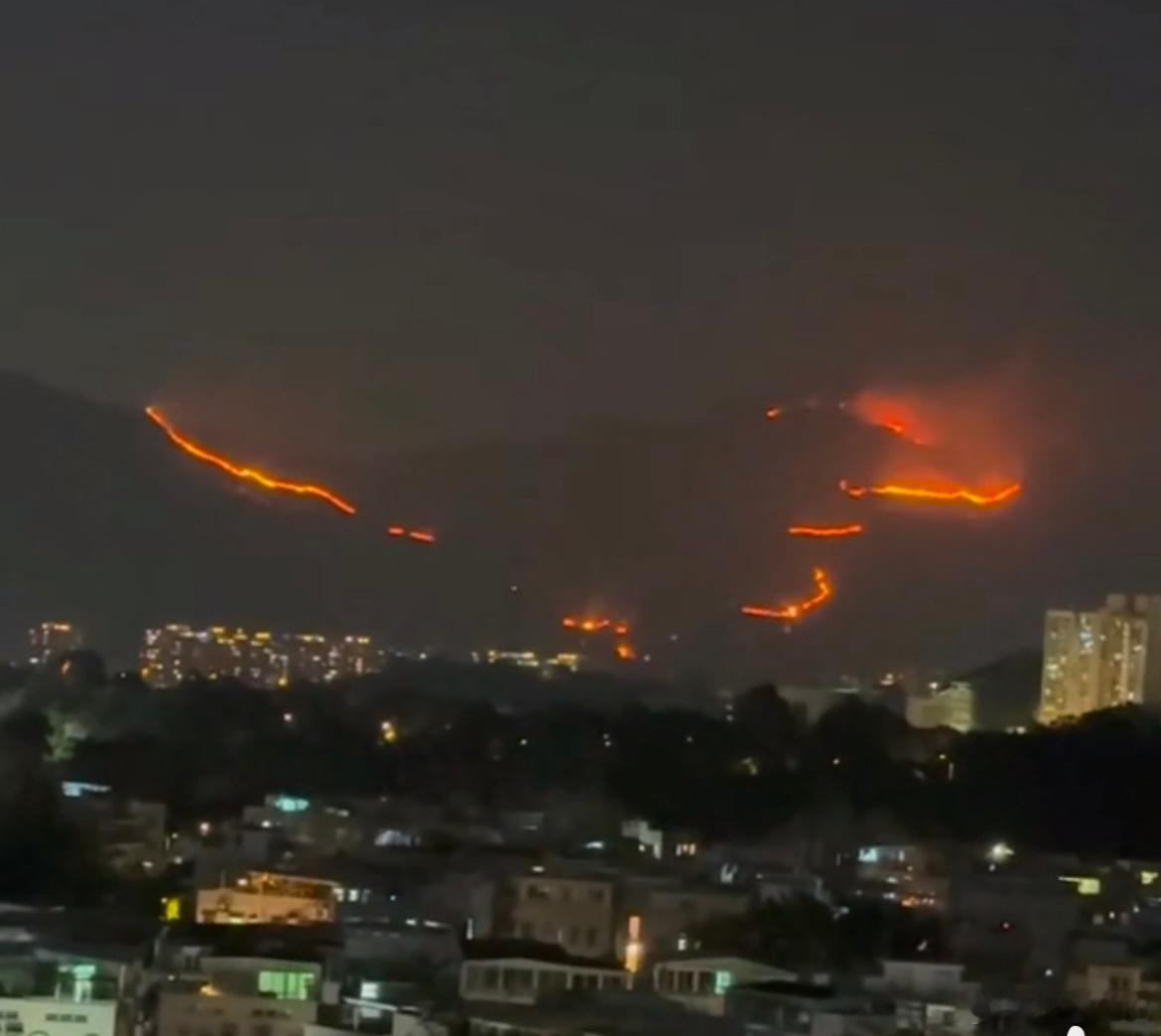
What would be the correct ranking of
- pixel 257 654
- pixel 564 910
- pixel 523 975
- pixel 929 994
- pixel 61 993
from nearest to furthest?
pixel 61 993
pixel 523 975
pixel 929 994
pixel 564 910
pixel 257 654

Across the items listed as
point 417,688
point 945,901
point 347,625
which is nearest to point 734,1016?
point 945,901

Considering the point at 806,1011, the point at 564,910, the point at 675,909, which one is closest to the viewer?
the point at 806,1011

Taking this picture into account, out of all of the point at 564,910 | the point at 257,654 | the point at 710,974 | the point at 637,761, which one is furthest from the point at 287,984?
the point at 257,654

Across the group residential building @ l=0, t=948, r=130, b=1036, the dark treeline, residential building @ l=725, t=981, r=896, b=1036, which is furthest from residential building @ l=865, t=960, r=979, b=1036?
the dark treeline

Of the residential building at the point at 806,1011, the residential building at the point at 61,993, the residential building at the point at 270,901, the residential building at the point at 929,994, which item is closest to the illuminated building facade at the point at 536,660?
the residential building at the point at 270,901

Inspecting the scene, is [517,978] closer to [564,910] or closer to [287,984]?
[287,984]

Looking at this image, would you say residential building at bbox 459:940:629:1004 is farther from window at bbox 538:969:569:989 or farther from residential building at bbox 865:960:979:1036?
residential building at bbox 865:960:979:1036
